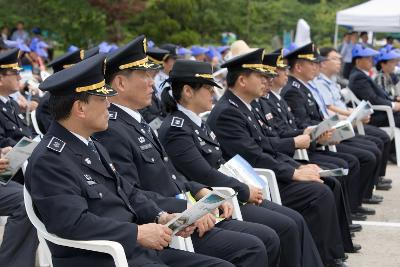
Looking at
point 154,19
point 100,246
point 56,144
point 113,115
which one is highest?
point 56,144

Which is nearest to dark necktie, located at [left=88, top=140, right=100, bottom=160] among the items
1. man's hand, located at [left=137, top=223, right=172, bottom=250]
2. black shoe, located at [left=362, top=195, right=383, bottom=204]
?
man's hand, located at [left=137, top=223, right=172, bottom=250]

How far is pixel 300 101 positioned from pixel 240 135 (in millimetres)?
2187

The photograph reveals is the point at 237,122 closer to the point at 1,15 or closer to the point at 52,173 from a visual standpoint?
the point at 52,173

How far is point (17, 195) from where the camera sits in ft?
17.0

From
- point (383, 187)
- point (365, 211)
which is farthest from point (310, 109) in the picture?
point (383, 187)

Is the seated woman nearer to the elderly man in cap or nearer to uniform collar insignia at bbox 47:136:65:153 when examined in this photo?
the elderly man in cap

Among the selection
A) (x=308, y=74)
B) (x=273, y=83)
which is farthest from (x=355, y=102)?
(x=273, y=83)

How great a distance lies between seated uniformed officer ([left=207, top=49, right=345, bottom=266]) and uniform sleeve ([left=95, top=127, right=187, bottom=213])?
5.27 feet

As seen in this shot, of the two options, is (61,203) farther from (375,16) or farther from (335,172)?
(375,16)

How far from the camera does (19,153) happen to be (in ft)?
16.3

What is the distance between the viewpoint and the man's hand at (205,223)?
4178 mm

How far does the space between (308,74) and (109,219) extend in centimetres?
491

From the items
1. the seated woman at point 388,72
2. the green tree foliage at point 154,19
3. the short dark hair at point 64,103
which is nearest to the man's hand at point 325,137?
the short dark hair at point 64,103

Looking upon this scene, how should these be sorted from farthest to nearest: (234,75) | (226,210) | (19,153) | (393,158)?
1. (393,158)
2. (234,75)
3. (19,153)
4. (226,210)
